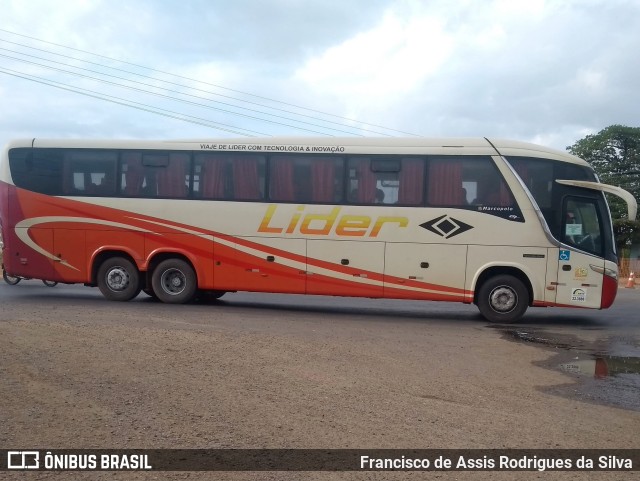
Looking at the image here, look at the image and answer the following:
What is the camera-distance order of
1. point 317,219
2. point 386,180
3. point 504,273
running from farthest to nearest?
point 317,219 < point 386,180 < point 504,273

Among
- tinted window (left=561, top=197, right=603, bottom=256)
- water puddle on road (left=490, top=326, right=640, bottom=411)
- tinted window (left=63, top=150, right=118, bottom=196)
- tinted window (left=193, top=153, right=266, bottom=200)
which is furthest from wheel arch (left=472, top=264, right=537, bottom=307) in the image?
tinted window (left=63, top=150, right=118, bottom=196)

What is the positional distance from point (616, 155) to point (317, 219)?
38.3 metres

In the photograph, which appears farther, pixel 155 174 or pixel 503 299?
pixel 155 174

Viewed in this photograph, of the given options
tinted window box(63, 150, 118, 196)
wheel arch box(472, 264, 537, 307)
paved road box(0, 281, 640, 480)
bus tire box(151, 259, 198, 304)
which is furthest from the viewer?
tinted window box(63, 150, 118, 196)

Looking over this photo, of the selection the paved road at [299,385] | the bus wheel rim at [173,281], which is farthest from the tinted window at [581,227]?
the bus wheel rim at [173,281]

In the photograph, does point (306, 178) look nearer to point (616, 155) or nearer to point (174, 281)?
point (174, 281)

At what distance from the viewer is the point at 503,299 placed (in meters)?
12.2

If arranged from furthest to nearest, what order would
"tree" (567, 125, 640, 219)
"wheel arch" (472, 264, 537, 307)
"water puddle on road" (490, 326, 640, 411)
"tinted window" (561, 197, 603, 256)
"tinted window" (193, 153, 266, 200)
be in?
"tree" (567, 125, 640, 219) → "tinted window" (193, 153, 266, 200) → "wheel arch" (472, 264, 537, 307) → "tinted window" (561, 197, 603, 256) → "water puddle on road" (490, 326, 640, 411)

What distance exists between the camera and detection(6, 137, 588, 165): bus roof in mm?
12195

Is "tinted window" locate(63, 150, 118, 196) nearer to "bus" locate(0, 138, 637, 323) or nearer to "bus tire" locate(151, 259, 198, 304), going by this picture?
"bus" locate(0, 138, 637, 323)

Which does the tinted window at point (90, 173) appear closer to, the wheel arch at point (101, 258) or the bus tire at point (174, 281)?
the wheel arch at point (101, 258)

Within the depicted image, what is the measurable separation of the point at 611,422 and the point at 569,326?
7.20m

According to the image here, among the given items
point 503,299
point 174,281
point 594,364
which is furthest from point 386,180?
point 594,364

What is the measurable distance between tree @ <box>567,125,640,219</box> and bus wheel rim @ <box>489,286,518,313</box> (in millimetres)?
34516
